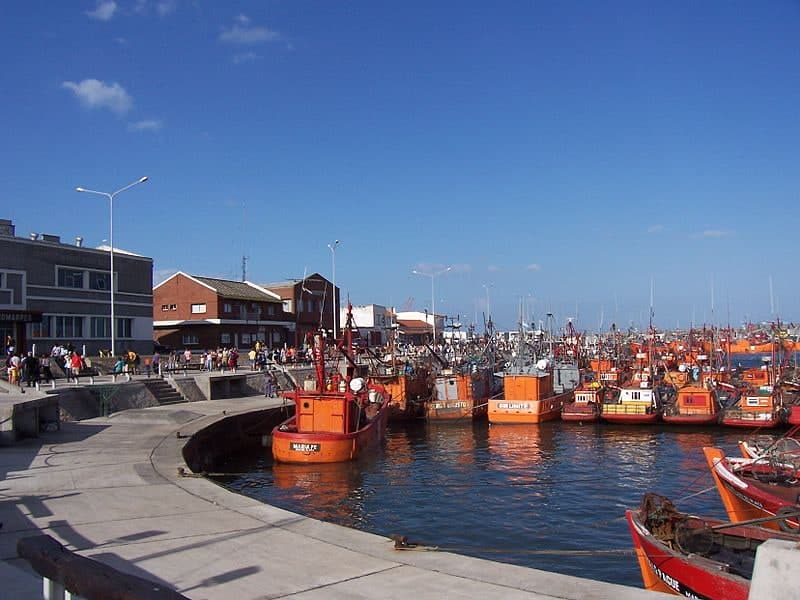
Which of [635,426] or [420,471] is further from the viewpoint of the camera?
[635,426]

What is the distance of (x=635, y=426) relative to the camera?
3953cm

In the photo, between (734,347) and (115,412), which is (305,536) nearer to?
(115,412)

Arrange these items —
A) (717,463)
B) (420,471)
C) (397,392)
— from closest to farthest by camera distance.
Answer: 1. (717,463)
2. (420,471)
3. (397,392)

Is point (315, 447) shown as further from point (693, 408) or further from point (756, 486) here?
point (693, 408)

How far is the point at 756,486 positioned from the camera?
51.2 ft

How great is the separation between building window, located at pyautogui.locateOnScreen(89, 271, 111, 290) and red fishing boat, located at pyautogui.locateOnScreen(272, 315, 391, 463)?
24.3 metres

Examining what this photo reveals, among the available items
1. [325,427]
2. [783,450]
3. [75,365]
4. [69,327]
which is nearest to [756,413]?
[783,450]

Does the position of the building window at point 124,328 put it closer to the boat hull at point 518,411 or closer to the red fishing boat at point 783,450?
the boat hull at point 518,411

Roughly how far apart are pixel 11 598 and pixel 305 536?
4.24 meters

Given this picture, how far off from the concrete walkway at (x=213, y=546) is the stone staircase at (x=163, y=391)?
1751cm

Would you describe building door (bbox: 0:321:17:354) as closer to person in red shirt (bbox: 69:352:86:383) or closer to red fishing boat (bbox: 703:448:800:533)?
person in red shirt (bbox: 69:352:86:383)

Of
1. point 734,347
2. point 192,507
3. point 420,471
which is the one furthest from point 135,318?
point 734,347

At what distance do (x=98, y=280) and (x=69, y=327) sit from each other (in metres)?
3.96

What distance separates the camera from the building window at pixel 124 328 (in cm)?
5084
